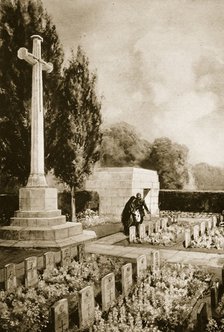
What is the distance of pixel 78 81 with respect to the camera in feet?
44.2

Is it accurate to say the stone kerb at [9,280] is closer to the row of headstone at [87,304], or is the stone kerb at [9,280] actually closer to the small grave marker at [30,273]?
the small grave marker at [30,273]

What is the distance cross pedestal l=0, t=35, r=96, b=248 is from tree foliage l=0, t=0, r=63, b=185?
11.2ft

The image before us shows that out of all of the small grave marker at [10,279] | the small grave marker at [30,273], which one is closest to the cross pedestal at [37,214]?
the small grave marker at [30,273]

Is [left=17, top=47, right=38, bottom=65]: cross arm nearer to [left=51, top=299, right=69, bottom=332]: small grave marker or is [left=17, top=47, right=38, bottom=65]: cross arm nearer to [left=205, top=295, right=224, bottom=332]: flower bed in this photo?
[left=51, top=299, right=69, bottom=332]: small grave marker

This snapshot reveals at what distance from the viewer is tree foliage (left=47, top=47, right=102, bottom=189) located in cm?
1303

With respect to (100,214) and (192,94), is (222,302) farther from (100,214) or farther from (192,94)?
(192,94)

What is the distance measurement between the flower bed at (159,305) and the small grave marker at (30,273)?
1.19 meters

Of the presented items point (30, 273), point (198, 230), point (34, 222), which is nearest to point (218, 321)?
point (30, 273)

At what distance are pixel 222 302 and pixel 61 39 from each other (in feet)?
36.4

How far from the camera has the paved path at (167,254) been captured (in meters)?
6.29

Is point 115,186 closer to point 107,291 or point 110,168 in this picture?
A: point 110,168

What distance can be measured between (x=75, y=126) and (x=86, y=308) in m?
10.2

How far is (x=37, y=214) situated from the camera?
8203 mm

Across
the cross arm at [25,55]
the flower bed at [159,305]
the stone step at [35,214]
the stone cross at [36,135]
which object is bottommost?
Result: the flower bed at [159,305]
